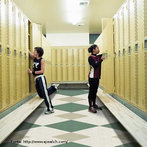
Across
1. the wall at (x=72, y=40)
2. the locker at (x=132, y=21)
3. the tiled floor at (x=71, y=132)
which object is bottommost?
Result: the tiled floor at (x=71, y=132)

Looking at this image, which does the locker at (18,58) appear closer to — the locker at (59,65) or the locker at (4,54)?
the locker at (4,54)

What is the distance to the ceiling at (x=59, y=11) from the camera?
20.3 ft

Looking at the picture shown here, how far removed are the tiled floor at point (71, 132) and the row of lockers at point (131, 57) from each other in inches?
22.8

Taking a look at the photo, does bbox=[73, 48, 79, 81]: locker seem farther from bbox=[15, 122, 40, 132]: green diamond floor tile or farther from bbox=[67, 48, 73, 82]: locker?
bbox=[15, 122, 40, 132]: green diamond floor tile

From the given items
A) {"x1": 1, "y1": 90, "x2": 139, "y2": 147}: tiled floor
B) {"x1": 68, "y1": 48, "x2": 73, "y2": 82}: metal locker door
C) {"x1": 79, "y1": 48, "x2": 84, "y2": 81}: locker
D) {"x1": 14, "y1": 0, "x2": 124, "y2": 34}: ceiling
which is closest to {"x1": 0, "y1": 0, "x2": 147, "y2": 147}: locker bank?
{"x1": 1, "y1": 90, "x2": 139, "y2": 147}: tiled floor

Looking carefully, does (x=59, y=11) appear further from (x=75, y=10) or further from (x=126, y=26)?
(x=126, y=26)

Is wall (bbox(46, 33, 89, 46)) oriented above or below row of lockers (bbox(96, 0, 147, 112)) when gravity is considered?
above

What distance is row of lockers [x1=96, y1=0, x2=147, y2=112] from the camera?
245 centimetres

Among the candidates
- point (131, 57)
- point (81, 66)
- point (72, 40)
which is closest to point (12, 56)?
point (131, 57)

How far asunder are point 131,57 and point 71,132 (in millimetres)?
1598

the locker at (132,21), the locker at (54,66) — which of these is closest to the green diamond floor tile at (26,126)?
the locker at (132,21)

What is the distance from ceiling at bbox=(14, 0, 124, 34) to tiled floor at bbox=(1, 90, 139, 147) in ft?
14.4

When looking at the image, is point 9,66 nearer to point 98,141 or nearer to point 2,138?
point 2,138

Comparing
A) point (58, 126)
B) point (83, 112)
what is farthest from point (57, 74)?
point (58, 126)
